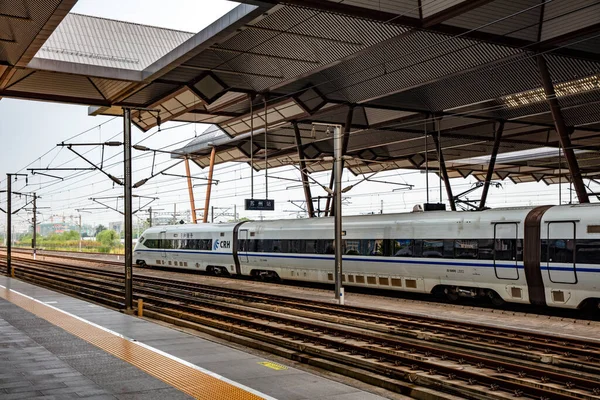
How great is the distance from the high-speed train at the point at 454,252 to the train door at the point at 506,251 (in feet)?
0.09

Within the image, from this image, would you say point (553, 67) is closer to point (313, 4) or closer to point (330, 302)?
point (313, 4)

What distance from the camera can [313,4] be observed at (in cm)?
2100

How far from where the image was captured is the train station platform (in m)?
8.84

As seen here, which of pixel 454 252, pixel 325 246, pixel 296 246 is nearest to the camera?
pixel 454 252

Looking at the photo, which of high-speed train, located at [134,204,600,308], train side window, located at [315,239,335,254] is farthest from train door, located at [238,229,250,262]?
train side window, located at [315,239,335,254]

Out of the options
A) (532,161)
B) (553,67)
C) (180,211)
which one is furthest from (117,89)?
(180,211)

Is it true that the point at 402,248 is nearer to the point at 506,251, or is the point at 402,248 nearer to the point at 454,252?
the point at 454,252

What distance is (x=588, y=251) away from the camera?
55.2 ft

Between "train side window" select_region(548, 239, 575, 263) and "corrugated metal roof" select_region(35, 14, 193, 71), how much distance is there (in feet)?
70.5

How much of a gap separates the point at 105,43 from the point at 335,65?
11.2 meters

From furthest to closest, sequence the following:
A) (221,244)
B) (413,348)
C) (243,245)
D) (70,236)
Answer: (70,236) → (221,244) → (243,245) → (413,348)

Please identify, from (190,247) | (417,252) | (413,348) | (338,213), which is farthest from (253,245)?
(413,348)

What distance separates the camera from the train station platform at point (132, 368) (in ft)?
29.0

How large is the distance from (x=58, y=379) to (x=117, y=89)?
26.1 metres
